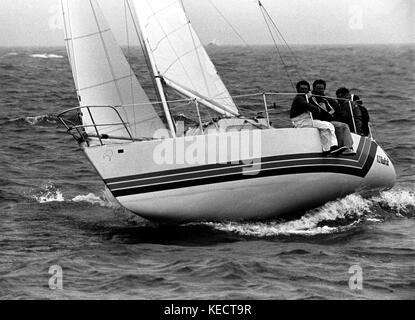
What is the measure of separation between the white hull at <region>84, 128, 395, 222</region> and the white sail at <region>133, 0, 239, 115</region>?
1.95 meters

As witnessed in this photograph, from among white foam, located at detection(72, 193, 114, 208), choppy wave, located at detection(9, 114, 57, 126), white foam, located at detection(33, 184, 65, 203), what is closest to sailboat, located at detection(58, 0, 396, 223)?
white foam, located at detection(72, 193, 114, 208)

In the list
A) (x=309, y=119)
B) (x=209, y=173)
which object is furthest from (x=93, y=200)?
(x=309, y=119)

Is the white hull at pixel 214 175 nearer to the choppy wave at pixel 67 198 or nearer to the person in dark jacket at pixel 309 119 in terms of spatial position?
the person in dark jacket at pixel 309 119

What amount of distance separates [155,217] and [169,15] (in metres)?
3.87

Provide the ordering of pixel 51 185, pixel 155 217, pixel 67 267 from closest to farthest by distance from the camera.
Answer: pixel 67 267
pixel 155 217
pixel 51 185

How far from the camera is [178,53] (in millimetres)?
14859

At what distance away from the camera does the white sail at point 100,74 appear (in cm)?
1473

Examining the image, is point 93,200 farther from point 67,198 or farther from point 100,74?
point 100,74

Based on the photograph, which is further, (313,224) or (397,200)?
(397,200)

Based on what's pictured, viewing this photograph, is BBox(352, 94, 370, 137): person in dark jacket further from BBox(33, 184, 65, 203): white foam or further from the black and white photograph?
BBox(33, 184, 65, 203): white foam

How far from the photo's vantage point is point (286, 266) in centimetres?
1094

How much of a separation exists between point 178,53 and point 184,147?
258 centimetres
